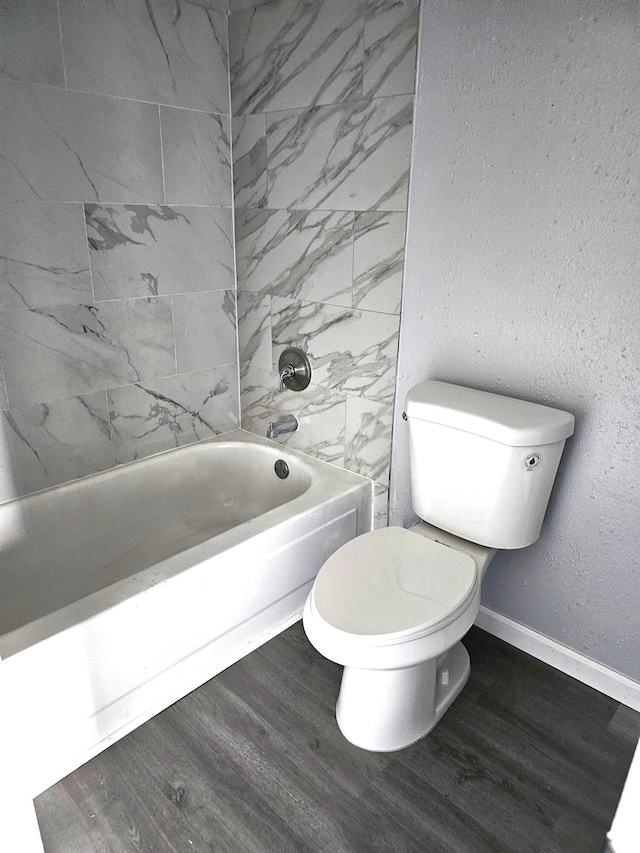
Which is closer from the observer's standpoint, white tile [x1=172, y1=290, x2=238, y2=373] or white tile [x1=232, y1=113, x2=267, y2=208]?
white tile [x1=232, y1=113, x2=267, y2=208]

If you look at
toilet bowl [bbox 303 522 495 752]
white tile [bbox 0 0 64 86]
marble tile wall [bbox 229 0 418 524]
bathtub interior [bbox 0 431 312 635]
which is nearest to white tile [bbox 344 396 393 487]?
marble tile wall [bbox 229 0 418 524]

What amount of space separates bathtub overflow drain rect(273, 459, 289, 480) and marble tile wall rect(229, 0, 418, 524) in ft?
0.38

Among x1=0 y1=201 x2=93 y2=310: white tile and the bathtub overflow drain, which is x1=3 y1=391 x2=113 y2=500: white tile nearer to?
x1=0 y1=201 x2=93 y2=310: white tile

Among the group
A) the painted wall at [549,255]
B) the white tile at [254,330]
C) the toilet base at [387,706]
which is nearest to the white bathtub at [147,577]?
the white tile at [254,330]

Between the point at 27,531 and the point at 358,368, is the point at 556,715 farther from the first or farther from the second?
the point at 27,531

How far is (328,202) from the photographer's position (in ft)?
7.20

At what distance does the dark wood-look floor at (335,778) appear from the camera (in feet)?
4.86

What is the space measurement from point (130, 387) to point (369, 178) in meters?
1.17

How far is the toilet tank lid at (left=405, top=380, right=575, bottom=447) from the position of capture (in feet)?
5.48

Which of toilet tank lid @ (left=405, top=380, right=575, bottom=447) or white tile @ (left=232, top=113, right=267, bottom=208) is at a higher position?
white tile @ (left=232, top=113, right=267, bottom=208)

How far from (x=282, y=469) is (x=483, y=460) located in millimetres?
1006

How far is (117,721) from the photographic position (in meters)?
1.74

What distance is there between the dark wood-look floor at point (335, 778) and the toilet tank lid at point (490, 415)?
0.82m

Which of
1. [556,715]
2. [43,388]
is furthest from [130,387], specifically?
[556,715]
